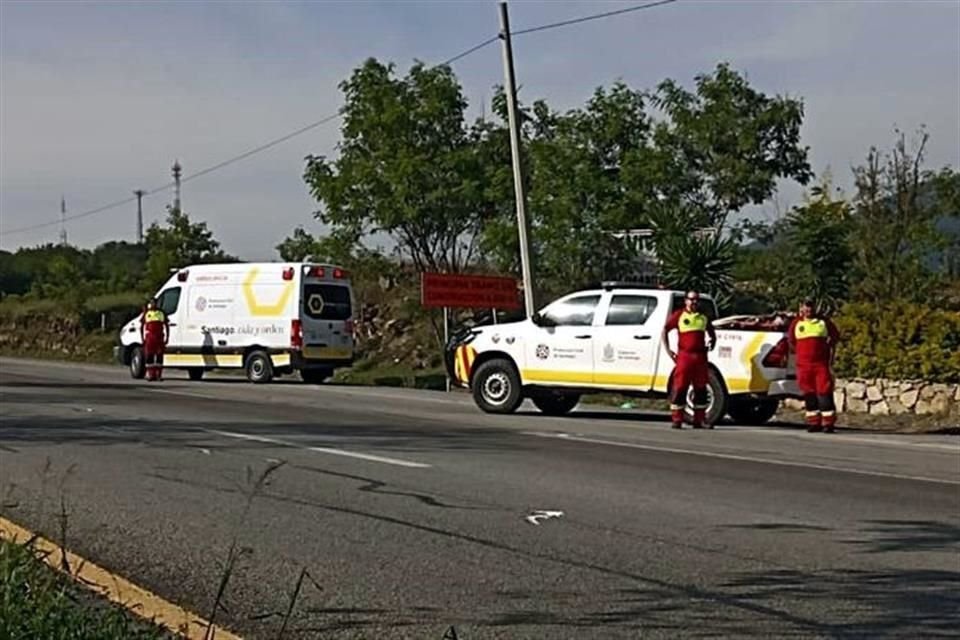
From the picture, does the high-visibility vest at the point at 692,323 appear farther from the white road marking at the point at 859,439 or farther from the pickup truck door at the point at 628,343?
the white road marking at the point at 859,439

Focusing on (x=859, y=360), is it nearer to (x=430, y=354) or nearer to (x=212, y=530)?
(x=212, y=530)

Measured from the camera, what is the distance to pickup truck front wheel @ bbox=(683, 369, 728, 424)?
62.3 feet

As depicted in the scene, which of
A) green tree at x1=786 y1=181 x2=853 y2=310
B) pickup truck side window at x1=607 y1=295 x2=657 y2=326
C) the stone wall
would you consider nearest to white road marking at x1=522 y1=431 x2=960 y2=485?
pickup truck side window at x1=607 y1=295 x2=657 y2=326

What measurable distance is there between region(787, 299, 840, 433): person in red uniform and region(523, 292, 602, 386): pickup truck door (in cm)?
269

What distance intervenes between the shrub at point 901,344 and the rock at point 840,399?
27 cm

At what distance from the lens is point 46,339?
59562 millimetres

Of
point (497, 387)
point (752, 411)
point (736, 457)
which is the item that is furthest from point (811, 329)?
point (497, 387)

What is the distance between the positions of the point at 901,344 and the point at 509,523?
1214 cm

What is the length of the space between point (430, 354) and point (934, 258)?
12.9 metres

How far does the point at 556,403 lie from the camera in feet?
70.5

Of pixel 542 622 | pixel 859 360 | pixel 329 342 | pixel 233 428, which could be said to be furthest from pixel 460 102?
pixel 542 622

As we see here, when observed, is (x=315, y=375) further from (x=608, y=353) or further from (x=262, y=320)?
(x=608, y=353)

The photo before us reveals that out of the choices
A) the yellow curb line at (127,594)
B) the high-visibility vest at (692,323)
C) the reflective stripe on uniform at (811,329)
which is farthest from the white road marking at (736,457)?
the yellow curb line at (127,594)

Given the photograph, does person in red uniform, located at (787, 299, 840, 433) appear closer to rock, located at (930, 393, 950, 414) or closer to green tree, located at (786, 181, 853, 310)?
rock, located at (930, 393, 950, 414)
